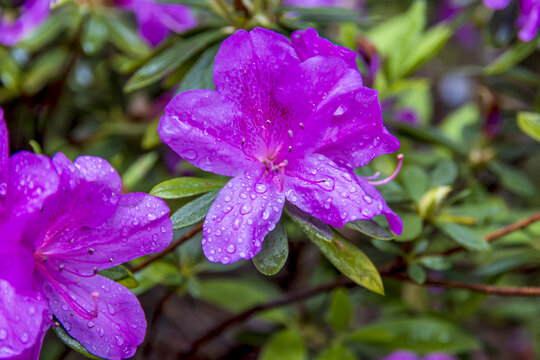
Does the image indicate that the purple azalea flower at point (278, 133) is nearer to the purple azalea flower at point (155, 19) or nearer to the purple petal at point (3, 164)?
the purple petal at point (3, 164)

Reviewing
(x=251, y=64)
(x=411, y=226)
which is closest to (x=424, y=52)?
(x=411, y=226)

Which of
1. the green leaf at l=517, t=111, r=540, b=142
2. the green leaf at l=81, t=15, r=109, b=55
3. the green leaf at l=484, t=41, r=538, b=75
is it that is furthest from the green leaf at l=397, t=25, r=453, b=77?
the green leaf at l=81, t=15, r=109, b=55

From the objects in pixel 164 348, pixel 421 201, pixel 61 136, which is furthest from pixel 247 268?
pixel 421 201

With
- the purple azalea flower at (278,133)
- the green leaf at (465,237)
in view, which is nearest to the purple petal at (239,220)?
the purple azalea flower at (278,133)

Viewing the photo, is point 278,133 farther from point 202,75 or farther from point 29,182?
point 29,182

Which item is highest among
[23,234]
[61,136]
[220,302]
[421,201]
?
[23,234]

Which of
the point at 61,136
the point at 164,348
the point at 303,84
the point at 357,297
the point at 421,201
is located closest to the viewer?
the point at 303,84

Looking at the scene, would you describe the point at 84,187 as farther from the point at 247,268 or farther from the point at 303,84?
the point at 247,268
